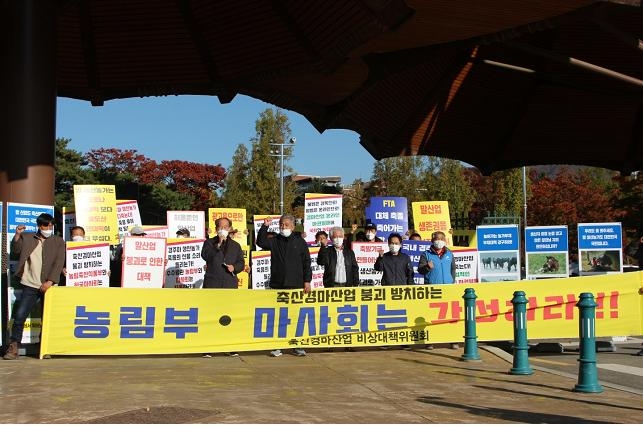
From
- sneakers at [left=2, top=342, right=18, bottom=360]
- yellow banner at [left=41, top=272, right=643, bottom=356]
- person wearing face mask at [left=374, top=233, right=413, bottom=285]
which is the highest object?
person wearing face mask at [left=374, top=233, right=413, bottom=285]

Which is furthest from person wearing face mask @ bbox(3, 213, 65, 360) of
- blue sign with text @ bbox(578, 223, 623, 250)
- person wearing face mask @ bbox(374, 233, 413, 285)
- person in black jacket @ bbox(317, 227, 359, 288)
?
blue sign with text @ bbox(578, 223, 623, 250)

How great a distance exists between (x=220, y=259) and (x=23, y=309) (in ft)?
10.4

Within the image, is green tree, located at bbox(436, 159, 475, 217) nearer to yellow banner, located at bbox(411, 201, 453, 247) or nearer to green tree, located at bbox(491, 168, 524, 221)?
green tree, located at bbox(491, 168, 524, 221)

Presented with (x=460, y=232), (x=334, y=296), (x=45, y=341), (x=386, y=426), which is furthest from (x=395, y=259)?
(x=460, y=232)

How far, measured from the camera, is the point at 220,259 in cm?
1315

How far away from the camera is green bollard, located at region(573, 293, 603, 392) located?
31.0 feet

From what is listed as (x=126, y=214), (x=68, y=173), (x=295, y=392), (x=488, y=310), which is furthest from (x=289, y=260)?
(x=68, y=173)

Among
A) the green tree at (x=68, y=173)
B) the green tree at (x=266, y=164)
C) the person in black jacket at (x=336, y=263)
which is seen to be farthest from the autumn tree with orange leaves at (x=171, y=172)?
the person in black jacket at (x=336, y=263)

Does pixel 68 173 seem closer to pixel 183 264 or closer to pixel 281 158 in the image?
pixel 281 158

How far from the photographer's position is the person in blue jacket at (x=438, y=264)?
14.3 metres

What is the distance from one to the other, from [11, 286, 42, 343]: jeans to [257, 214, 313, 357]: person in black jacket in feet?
12.2

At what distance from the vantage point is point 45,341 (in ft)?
39.2

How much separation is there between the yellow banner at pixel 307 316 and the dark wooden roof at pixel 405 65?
14.5 feet

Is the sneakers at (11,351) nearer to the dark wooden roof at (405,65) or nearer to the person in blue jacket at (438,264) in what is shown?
the dark wooden roof at (405,65)
